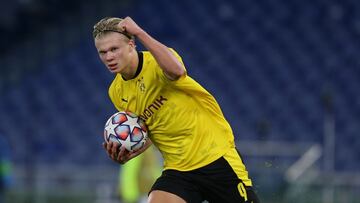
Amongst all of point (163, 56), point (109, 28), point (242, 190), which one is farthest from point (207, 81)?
point (163, 56)

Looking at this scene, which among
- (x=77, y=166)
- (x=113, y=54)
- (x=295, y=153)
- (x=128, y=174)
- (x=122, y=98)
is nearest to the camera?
(x=113, y=54)

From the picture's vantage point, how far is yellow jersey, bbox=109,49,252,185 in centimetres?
570

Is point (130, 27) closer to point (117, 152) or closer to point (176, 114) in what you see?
point (176, 114)

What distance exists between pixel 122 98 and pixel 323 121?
837 centimetres

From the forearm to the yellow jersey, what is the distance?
0.72 feet

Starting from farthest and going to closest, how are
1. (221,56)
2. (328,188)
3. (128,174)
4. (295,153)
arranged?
(221,56)
(295,153)
(328,188)
(128,174)

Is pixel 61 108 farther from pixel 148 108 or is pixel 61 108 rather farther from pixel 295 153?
pixel 148 108

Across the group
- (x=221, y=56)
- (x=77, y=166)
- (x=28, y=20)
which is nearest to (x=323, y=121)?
(x=221, y=56)

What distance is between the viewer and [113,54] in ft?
18.1

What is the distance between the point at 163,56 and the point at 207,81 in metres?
9.67

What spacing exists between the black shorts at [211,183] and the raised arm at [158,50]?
0.73 m

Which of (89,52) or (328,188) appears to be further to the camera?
(89,52)

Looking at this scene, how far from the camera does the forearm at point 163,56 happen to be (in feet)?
17.4

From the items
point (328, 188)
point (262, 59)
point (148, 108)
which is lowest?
point (328, 188)
